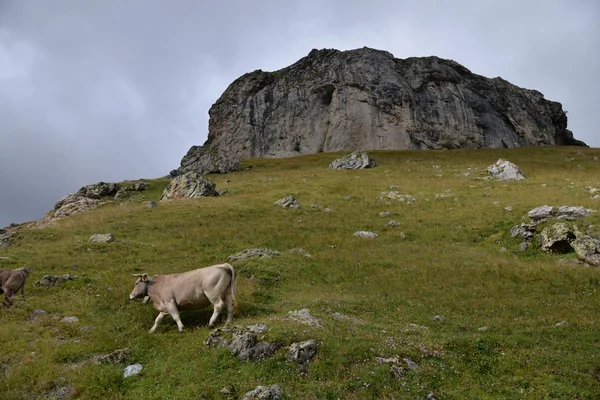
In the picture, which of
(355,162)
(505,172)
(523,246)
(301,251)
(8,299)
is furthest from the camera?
(355,162)

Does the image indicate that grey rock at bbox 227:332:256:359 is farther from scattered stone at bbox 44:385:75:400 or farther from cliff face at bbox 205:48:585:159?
cliff face at bbox 205:48:585:159

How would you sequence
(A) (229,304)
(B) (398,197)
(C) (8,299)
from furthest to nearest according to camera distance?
(B) (398,197)
(C) (8,299)
(A) (229,304)

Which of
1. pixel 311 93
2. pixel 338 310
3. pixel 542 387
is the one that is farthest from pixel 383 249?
pixel 311 93

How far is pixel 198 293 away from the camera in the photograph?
16.0 metres

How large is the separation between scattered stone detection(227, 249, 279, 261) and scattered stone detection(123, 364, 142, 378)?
12.5 metres

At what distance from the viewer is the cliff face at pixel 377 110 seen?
104 meters

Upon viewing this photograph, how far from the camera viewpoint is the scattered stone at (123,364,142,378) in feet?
41.2

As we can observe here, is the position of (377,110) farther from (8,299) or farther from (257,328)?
(257,328)

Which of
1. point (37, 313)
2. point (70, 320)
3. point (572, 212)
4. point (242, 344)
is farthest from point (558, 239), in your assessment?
point (37, 313)

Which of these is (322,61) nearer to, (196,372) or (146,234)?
(146,234)

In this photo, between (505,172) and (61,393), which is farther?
(505,172)

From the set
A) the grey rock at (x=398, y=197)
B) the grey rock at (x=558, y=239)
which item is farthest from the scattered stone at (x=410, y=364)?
the grey rock at (x=398, y=197)

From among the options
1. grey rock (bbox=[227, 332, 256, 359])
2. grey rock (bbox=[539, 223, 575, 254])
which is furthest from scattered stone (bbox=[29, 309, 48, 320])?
grey rock (bbox=[539, 223, 575, 254])

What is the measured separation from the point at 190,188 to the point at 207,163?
97.8ft
